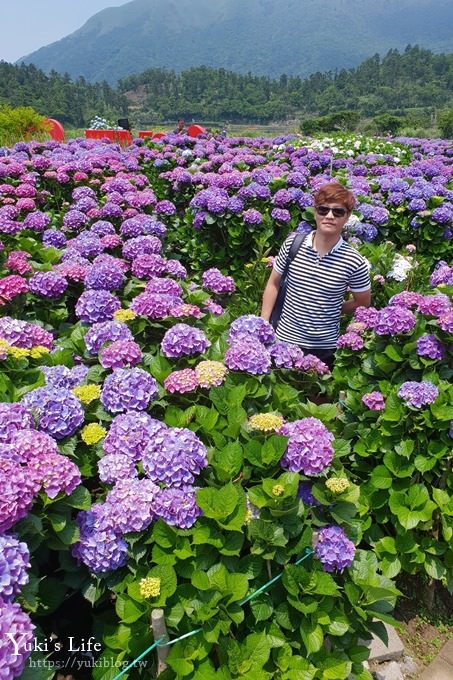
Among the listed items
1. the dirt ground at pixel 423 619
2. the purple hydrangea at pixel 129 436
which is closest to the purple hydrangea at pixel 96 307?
the purple hydrangea at pixel 129 436

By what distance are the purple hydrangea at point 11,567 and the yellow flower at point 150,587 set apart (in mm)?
346

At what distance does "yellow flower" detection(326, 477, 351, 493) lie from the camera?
1.63 metres

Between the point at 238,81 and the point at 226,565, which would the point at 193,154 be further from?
the point at 238,81

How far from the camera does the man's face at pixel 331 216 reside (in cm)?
285

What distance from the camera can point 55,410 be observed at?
1705 mm

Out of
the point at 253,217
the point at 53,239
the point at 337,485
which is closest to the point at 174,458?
the point at 337,485

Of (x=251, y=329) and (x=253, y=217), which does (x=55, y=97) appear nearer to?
(x=253, y=217)

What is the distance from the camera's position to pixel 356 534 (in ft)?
5.70

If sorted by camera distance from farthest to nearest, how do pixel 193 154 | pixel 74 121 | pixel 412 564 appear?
pixel 74 121, pixel 193 154, pixel 412 564

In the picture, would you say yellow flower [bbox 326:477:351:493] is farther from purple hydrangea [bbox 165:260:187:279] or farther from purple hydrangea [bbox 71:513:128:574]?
purple hydrangea [bbox 165:260:187:279]

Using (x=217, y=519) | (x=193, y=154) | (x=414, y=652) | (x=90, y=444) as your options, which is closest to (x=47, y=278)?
(x=90, y=444)

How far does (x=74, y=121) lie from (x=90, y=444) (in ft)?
319

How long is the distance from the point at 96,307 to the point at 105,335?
1.10 feet

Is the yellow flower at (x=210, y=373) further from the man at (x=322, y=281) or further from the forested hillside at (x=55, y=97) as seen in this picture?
the forested hillside at (x=55, y=97)
